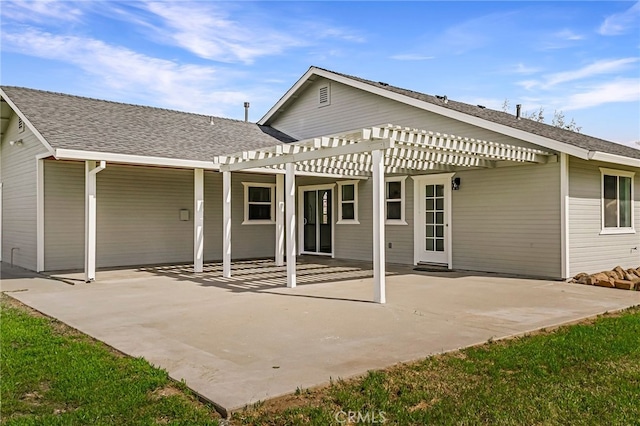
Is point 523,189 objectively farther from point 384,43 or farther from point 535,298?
point 384,43

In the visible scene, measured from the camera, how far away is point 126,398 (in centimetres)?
354

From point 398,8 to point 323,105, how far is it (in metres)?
5.64

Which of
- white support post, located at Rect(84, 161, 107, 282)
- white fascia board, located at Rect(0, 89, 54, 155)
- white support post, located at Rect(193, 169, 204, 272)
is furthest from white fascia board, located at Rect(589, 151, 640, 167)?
white fascia board, located at Rect(0, 89, 54, 155)

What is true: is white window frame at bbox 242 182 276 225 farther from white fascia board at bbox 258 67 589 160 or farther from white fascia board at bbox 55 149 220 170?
white fascia board at bbox 55 149 220 170

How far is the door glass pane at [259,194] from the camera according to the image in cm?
1515

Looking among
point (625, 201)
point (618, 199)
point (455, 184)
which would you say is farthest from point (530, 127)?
point (625, 201)

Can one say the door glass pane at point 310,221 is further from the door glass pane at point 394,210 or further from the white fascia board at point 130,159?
the white fascia board at point 130,159

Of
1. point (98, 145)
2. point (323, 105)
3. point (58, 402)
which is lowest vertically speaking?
point (58, 402)

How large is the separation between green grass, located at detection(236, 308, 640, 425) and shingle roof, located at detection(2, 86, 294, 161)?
814 centimetres

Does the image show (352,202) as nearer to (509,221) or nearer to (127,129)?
(509,221)

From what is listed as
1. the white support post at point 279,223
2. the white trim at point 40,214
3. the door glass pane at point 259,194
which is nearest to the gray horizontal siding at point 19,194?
the white trim at point 40,214

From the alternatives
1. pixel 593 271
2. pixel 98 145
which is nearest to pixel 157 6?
pixel 98 145

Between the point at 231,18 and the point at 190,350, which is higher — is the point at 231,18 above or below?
above

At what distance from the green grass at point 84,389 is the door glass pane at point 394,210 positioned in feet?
30.8
